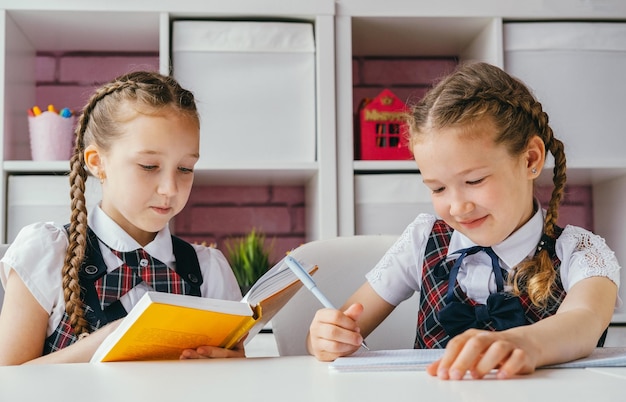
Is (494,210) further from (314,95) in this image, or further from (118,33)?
(118,33)

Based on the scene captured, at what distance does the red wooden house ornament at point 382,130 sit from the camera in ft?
6.63

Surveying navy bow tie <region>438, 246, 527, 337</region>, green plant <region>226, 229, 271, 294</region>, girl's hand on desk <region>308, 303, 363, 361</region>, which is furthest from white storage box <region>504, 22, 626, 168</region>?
girl's hand on desk <region>308, 303, 363, 361</region>

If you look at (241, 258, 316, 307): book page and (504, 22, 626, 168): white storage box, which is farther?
(504, 22, 626, 168): white storage box

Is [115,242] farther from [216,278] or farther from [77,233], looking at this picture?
[216,278]

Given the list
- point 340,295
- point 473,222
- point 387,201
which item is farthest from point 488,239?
point 387,201

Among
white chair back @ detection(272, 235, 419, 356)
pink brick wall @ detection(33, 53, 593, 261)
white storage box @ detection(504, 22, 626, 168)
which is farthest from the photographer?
pink brick wall @ detection(33, 53, 593, 261)

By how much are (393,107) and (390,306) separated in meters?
0.88

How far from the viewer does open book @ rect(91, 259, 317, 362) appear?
32.6 inches

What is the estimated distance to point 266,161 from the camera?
1942mm

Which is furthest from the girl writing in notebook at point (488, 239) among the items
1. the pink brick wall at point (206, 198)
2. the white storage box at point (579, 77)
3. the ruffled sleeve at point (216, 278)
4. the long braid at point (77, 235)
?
the pink brick wall at point (206, 198)

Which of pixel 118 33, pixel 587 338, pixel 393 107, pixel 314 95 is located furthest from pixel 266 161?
pixel 587 338

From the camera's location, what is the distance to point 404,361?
0.81 meters

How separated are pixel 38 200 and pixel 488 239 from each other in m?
1.19

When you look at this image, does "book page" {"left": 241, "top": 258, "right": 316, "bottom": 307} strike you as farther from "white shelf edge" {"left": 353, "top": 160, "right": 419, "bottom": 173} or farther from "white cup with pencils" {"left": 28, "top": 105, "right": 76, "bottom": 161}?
"white cup with pencils" {"left": 28, "top": 105, "right": 76, "bottom": 161}
